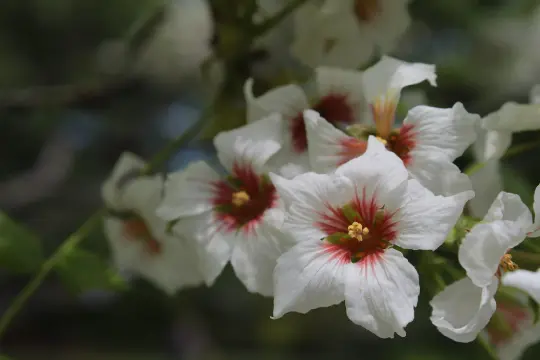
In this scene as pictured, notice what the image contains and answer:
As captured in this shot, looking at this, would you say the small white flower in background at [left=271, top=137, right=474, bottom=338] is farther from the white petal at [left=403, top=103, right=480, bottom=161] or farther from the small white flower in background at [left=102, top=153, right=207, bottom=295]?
the small white flower in background at [left=102, top=153, right=207, bottom=295]

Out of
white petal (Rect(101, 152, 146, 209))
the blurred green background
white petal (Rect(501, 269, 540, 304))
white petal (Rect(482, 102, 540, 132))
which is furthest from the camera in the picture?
the blurred green background

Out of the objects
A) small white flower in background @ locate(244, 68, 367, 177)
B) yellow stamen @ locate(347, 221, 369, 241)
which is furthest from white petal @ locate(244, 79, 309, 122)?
yellow stamen @ locate(347, 221, 369, 241)

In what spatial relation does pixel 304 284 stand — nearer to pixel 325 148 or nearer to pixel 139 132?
pixel 325 148

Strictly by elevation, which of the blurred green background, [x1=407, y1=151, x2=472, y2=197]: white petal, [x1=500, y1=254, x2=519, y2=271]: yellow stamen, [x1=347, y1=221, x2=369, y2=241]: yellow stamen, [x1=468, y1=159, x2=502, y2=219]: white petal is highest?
[x1=407, y1=151, x2=472, y2=197]: white petal

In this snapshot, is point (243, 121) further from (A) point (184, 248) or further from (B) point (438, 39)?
(B) point (438, 39)

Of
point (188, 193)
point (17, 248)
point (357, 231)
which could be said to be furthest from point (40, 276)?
point (357, 231)

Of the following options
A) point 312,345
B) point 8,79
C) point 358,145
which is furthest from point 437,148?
point 312,345
